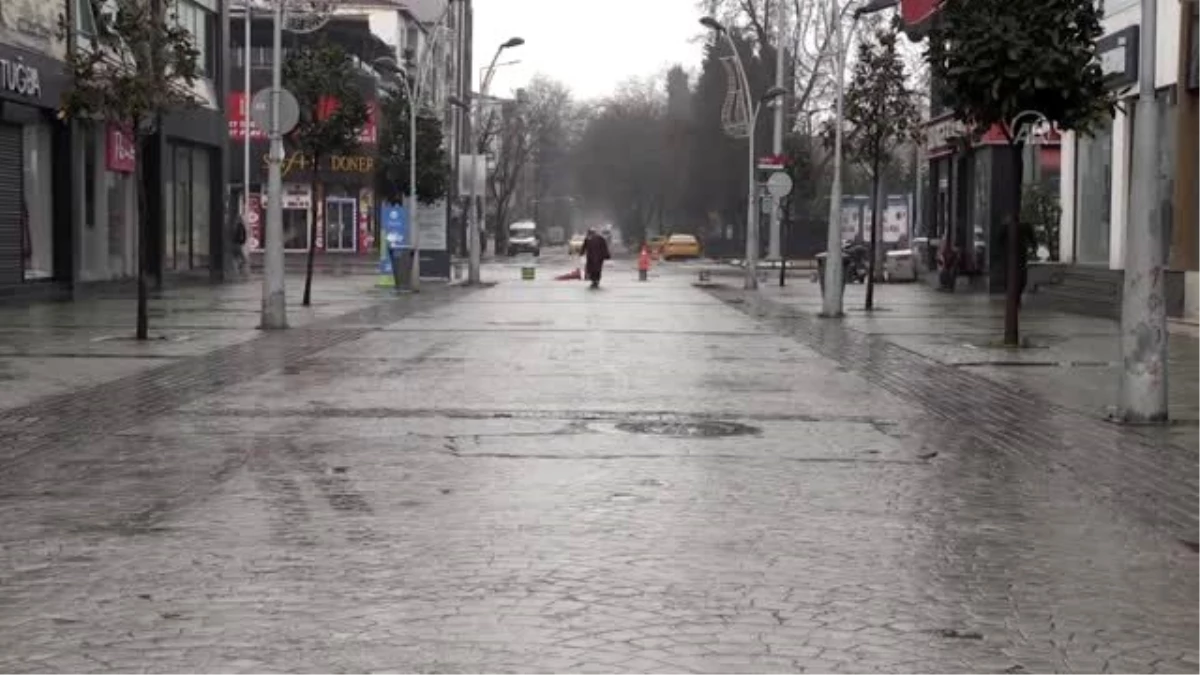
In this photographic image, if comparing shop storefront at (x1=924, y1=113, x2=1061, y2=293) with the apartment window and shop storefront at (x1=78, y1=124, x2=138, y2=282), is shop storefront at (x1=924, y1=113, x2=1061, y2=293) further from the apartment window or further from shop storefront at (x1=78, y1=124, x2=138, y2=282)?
shop storefront at (x1=78, y1=124, x2=138, y2=282)

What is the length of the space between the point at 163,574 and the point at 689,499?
312cm

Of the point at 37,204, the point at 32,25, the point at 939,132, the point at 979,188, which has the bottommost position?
the point at 37,204

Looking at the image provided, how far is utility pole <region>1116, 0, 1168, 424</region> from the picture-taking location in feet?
38.3

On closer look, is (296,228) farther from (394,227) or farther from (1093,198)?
(1093,198)

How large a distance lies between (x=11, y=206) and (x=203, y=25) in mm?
12648

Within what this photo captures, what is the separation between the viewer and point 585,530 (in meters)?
7.45

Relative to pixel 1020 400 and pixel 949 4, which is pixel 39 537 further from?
pixel 949 4

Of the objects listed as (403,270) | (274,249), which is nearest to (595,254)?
(403,270)

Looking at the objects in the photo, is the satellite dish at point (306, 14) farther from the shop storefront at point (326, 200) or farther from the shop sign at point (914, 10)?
the shop sign at point (914, 10)

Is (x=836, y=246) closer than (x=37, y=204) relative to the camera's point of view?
Yes

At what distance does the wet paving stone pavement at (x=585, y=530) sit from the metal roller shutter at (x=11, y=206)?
12.1m

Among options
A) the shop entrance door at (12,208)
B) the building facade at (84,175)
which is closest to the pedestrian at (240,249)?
the building facade at (84,175)

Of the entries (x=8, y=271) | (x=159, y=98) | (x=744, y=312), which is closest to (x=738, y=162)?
(x=744, y=312)

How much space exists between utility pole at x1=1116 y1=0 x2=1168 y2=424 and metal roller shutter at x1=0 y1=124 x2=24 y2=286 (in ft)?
65.5
